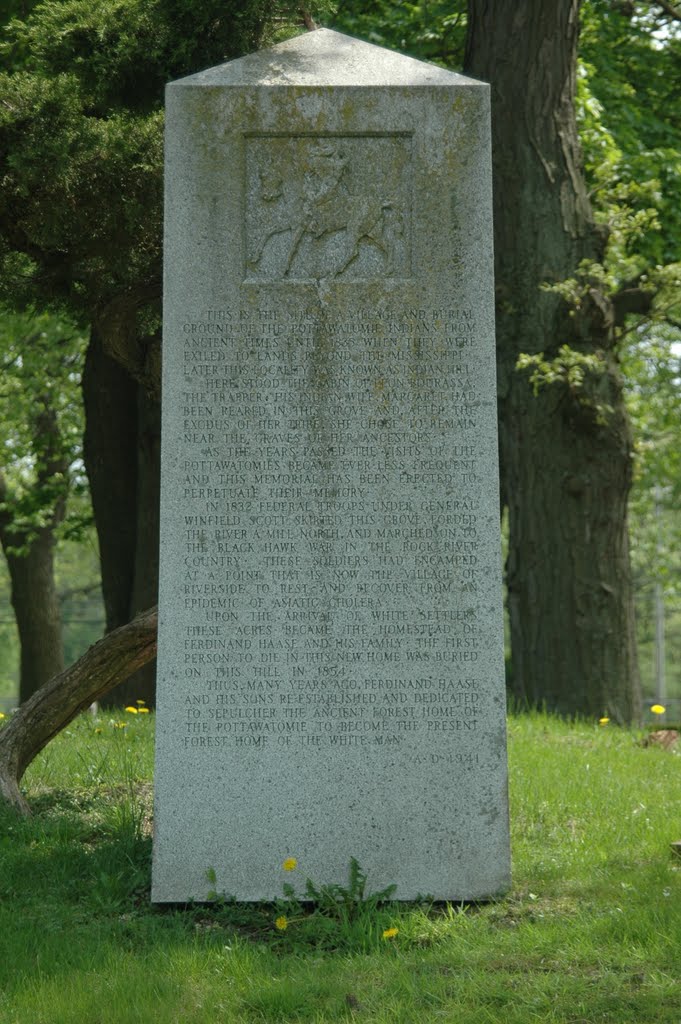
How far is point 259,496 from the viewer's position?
554 cm

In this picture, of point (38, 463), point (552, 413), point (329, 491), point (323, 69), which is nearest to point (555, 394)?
point (552, 413)

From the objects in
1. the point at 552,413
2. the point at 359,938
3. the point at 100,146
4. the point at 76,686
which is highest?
the point at 100,146

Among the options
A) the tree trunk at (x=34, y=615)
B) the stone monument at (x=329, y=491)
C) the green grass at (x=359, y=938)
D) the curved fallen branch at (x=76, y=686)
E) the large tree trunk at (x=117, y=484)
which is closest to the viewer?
the green grass at (x=359, y=938)

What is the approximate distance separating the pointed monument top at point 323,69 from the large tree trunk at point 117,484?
5.67 meters

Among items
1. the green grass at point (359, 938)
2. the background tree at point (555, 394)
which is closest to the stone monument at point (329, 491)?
the green grass at point (359, 938)

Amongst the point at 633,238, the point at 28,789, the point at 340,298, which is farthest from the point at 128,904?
the point at 633,238

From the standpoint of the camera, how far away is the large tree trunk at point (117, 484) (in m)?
11.4

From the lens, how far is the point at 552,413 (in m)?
10.8

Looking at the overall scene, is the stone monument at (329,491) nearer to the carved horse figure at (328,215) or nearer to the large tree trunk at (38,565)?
the carved horse figure at (328,215)

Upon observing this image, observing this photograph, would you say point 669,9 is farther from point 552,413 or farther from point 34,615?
point 34,615

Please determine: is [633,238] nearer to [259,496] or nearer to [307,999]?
[259,496]

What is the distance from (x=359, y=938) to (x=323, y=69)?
3.94 m

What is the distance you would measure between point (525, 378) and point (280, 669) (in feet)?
20.2

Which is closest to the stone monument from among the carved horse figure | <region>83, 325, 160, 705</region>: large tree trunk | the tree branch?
the carved horse figure
